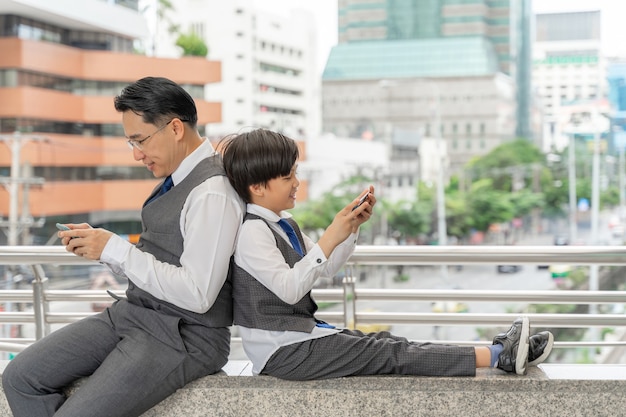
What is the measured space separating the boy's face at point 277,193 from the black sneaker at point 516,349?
0.47m

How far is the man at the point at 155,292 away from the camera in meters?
1.51

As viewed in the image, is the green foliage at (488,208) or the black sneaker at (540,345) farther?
the green foliage at (488,208)

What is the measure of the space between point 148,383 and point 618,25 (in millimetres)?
44258

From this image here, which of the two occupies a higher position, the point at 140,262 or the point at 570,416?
the point at 140,262

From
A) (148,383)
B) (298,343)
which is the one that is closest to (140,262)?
(148,383)

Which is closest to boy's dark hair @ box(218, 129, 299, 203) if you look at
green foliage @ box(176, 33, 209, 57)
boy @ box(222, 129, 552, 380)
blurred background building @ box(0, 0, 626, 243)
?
boy @ box(222, 129, 552, 380)

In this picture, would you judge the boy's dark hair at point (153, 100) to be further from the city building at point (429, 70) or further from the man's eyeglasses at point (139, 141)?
the city building at point (429, 70)

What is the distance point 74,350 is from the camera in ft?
5.24

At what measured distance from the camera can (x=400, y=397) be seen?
5.38ft

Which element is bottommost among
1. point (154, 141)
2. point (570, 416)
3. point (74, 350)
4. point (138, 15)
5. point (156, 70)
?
point (570, 416)

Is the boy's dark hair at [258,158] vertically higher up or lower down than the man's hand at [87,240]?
higher up

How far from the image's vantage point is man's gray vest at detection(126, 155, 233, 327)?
62.3 inches

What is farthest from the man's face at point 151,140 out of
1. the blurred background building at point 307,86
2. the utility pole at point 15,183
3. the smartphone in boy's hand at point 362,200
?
the utility pole at point 15,183

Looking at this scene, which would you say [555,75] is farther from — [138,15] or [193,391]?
[193,391]
